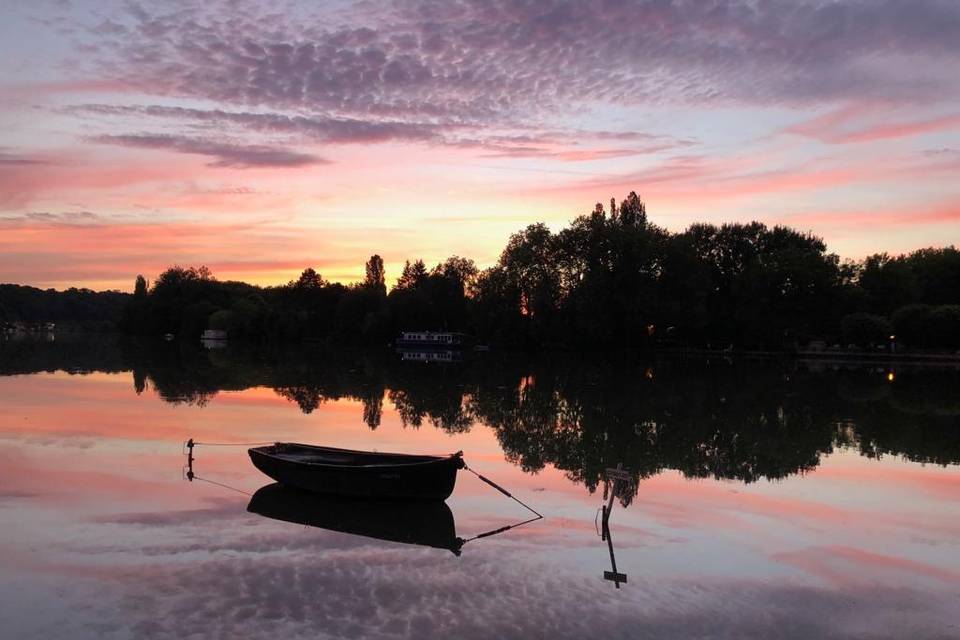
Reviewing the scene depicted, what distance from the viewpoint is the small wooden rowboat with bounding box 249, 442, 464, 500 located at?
→ 1446cm

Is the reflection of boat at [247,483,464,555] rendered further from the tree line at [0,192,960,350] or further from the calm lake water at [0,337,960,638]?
the tree line at [0,192,960,350]

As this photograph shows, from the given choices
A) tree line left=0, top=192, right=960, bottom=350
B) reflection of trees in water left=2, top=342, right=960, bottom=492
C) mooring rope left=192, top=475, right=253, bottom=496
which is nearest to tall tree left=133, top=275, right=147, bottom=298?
tree line left=0, top=192, right=960, bottom=350

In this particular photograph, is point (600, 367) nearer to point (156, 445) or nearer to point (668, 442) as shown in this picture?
point (668, 442)

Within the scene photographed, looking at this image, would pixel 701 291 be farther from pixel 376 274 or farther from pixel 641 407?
pixel 376 274

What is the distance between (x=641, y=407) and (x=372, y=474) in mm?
19214

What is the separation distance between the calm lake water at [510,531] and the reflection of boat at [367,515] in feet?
0.71

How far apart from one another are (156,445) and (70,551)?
9.96 meters

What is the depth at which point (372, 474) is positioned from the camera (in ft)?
47.8

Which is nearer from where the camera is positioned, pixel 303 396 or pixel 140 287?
pixel 303 396

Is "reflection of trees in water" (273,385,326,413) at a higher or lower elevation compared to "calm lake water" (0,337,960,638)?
higher

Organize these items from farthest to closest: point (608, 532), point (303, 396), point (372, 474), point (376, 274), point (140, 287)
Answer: point (140, 287) < point (376, 274) < point (303, 396) < point (372, 474) < point (608, 532)

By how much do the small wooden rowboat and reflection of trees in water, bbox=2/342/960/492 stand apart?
12.5 ft

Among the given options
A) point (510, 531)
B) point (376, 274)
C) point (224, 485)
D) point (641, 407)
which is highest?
point (376, 274)

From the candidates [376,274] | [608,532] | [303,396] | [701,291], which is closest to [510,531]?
[608,532]
